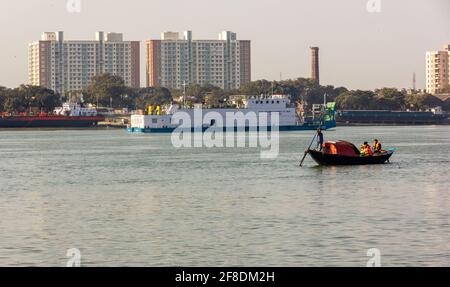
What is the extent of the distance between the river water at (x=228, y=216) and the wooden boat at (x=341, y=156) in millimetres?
625

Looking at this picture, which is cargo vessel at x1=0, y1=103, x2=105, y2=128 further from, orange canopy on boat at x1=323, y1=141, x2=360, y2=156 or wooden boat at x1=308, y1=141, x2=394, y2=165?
wooden boat at x1=308, y1=141, x2=394, y2=165

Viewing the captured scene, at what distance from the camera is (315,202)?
38438 mm

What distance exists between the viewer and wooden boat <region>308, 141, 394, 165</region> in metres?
58.5

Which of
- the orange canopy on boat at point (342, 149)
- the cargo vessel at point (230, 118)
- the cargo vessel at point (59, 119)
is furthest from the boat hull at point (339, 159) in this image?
the cargo vessel at point (59, 119)

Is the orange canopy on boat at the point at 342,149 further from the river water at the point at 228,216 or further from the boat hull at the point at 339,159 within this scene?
the river water at the point at 228,216

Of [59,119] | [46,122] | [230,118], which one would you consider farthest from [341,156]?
[59,119]

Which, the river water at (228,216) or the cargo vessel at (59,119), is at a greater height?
the cargo vessel at (59,119)

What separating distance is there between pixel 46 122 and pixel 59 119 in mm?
2792

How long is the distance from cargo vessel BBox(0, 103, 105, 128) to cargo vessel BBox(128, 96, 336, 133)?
94.3 ft

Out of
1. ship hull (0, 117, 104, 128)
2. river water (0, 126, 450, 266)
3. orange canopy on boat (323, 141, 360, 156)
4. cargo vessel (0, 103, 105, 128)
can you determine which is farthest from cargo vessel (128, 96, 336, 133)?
orange canopy on boat (323, 141, 360, 156)

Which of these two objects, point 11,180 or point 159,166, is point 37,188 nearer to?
point 11,180

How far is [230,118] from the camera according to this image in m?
164

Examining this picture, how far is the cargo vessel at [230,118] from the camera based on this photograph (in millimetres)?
162625

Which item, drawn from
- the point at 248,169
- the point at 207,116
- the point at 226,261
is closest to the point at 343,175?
the point at 248,169
